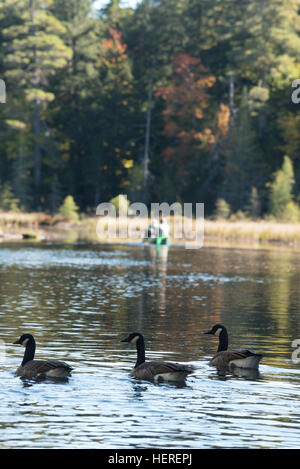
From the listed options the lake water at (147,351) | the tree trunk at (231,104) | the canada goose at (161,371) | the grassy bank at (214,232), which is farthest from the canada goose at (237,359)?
the tree trunk at (231,104)

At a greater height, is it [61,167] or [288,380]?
[61,167]

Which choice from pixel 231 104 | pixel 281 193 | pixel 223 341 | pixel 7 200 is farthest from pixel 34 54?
pixel 223 341

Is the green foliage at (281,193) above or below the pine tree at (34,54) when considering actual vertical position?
below

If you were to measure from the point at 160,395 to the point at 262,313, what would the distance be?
12154 millimetres

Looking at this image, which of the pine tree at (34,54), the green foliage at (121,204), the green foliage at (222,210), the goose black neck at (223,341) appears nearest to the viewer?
the goose black neck at (223,341)

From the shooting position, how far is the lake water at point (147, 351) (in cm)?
1215

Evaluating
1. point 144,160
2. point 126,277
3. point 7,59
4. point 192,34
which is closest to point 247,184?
point 144,160

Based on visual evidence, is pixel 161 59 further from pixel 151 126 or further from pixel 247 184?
pixel 247 184

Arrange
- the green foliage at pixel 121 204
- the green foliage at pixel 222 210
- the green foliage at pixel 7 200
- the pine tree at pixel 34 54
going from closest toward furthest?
the green foliage at pixel 222 210
the green foliage at pixel 121 204
the green foliage at pixel 7 200
the pine tree at pixel 34 54

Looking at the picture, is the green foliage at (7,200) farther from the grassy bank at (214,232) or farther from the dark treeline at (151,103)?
the grassy bank at (214,232)

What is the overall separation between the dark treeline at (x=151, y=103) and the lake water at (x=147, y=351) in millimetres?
45816

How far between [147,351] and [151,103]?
250 ft

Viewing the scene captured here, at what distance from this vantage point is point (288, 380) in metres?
15.8

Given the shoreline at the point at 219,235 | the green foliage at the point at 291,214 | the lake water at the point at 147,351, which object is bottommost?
the lake water at the point at 147,351
